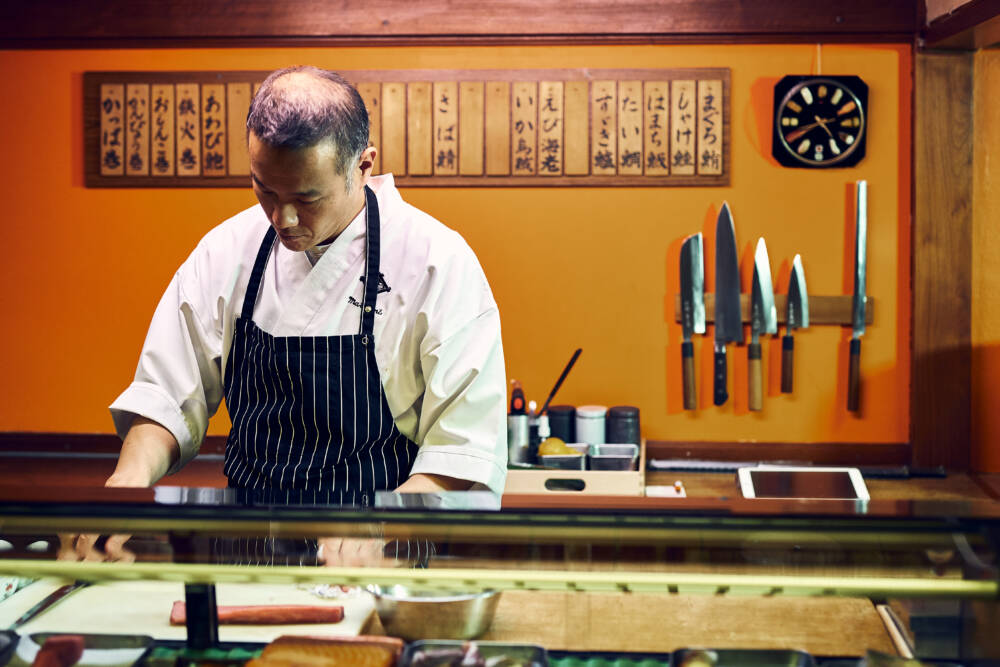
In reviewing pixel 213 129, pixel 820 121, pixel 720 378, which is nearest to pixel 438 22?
pixel 213 129

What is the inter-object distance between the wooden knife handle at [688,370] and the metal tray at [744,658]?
285 cm

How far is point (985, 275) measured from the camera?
3.88 meters

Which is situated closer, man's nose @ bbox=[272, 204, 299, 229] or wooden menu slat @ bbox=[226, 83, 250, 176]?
man's nose @ bbox=[272, 204, 299, 229]

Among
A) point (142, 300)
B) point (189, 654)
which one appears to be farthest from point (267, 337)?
point (142, 300)

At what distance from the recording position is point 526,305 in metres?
4.07

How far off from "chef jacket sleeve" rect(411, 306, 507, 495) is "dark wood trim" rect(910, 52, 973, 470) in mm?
2715

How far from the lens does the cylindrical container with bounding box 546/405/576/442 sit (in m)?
3.76

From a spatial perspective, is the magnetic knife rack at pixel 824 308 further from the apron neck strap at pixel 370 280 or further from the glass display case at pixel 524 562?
the glass display case at pixel 524 562

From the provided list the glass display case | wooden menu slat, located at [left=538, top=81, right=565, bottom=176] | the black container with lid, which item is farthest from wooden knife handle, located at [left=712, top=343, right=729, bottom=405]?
the glass display case

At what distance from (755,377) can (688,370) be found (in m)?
0.27

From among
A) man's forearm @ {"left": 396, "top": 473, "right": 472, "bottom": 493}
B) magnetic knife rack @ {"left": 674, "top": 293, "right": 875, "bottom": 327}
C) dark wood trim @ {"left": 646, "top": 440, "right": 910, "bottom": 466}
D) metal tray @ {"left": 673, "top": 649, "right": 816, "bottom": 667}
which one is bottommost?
dark wood trim @ {"left": 646, "top": 440, "right": 910, "bottom": 466}

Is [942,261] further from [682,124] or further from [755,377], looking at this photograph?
[682,124]

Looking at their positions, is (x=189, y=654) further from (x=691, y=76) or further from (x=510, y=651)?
(x=691, y=76)

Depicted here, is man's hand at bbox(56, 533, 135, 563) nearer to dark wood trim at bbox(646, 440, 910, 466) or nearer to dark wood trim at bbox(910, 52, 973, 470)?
dark wood trim at bbox(646, 440, 910, 466)
